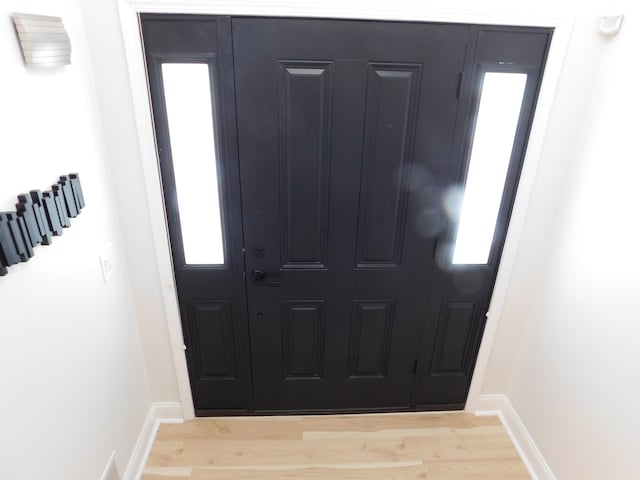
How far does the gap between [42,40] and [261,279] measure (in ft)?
3.98

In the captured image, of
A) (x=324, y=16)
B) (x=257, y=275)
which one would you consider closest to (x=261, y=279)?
(x=257, y=275)

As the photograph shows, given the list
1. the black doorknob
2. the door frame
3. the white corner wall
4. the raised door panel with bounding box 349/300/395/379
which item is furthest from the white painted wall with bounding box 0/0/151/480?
the white corner wall

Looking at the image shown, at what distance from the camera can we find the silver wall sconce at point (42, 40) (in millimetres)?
1046

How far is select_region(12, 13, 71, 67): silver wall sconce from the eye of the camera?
1.05 m

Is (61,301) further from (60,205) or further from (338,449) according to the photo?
(338,449)

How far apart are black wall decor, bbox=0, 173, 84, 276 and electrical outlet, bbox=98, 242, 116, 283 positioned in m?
0.27

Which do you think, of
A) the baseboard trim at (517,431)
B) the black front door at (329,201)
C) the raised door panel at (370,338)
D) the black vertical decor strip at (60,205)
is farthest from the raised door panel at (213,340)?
the baseboard trim at (517,431)

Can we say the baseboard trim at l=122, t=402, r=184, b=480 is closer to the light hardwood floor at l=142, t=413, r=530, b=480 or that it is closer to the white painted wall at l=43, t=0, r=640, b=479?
the light hardwood floor at l=142, t=413, r=530, b=480

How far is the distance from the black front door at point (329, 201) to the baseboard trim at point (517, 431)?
0.61 feet

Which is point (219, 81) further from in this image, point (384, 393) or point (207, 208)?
point (384, 393)

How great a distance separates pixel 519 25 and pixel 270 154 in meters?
1.15

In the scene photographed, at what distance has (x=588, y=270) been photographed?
1.61 m

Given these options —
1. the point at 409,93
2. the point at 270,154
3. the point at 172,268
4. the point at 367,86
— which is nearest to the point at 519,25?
the point at 409,93

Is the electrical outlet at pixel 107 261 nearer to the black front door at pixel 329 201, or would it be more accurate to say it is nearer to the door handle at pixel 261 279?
the black front door at pixel 329 201
